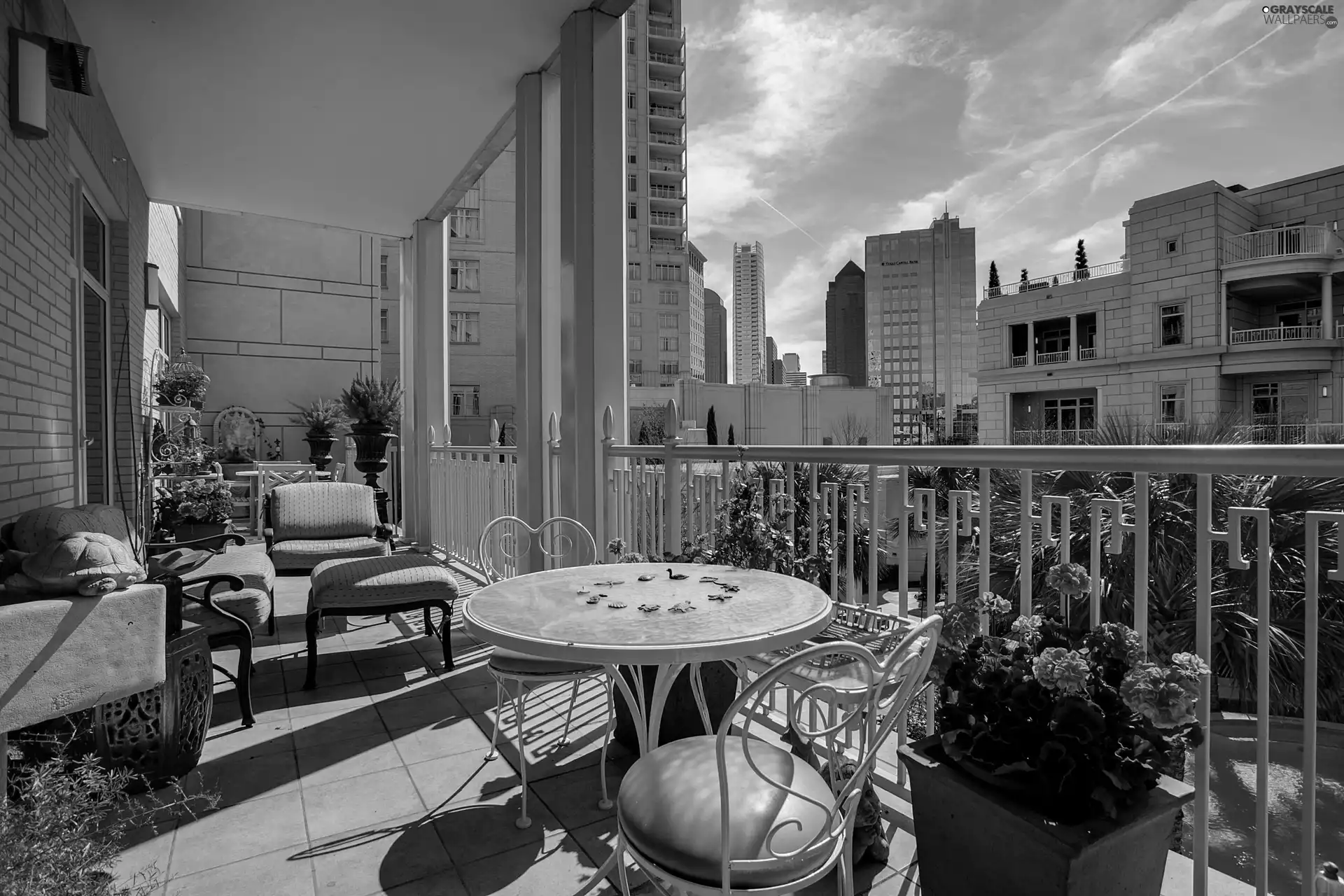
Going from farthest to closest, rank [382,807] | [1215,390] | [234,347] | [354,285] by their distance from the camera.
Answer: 1. [1215,390]
2. [354,285]
3. [234,347]
4. [382,807]

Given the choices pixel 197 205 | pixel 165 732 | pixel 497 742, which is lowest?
pixel 497 742

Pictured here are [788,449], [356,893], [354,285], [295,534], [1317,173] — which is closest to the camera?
[356,893]

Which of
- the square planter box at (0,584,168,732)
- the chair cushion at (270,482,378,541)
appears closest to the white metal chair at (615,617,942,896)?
the square planter box at (0,584,168,732)

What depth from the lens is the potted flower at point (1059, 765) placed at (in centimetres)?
104

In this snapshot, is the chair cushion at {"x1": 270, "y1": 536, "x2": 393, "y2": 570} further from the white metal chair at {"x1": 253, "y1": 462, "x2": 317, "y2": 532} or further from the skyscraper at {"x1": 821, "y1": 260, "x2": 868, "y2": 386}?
the skyscraper at {"x1": 821, "y1": 260, "x2": 868, "y2": 386}

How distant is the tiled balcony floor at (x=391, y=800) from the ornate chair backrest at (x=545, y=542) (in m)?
0.64

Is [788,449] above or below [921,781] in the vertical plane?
above

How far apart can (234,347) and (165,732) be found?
841 cm

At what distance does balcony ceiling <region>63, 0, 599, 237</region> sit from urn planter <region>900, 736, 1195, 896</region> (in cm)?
375

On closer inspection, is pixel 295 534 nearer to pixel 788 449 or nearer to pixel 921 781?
pixel 788 449

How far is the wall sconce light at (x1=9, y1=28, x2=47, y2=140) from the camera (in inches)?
96.3

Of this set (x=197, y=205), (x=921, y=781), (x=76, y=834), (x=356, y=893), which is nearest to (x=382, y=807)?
(x=356, y=893)

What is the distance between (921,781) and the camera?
4.22 feet

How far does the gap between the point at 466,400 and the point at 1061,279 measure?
21878mm
